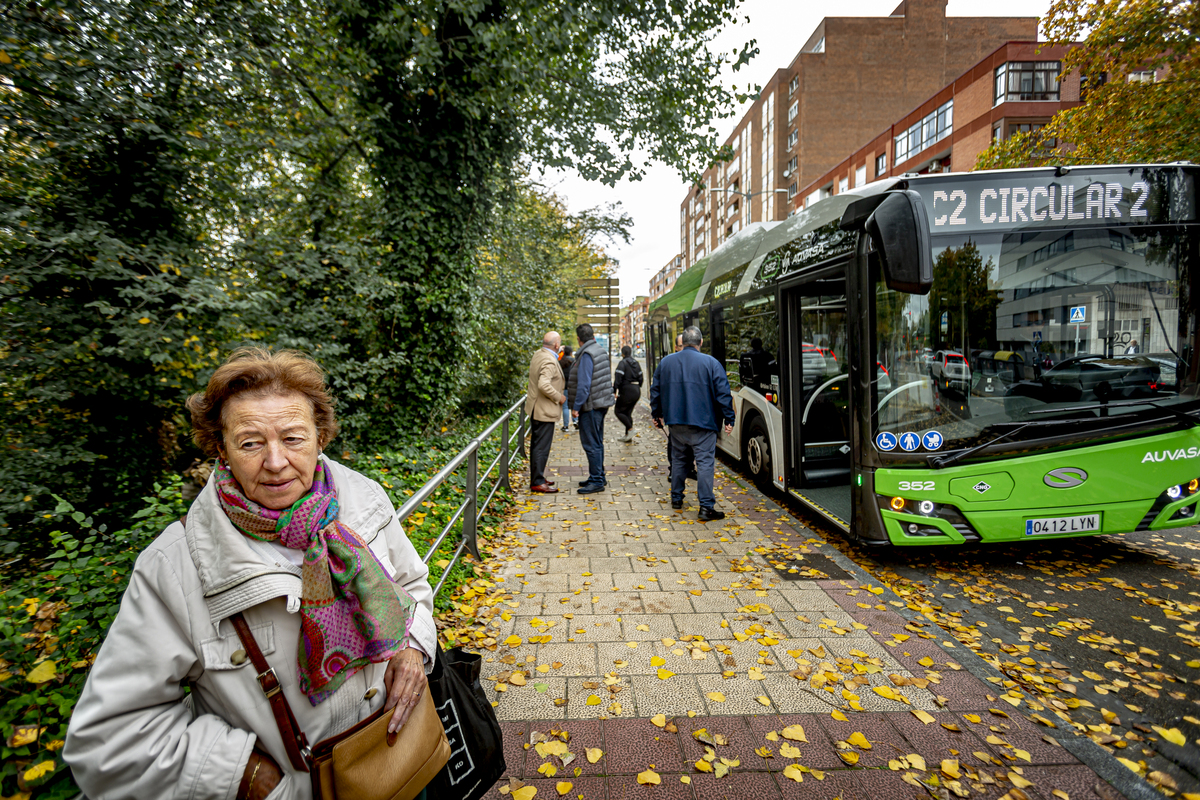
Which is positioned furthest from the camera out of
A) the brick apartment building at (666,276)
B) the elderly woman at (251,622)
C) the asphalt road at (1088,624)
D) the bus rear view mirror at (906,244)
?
the brick apartment building at (666,276)

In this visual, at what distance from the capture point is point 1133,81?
33.5 feet

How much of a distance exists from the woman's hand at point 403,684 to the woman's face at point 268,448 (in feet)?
1.70

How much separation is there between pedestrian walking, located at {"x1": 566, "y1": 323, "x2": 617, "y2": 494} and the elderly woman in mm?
Answer: 6044

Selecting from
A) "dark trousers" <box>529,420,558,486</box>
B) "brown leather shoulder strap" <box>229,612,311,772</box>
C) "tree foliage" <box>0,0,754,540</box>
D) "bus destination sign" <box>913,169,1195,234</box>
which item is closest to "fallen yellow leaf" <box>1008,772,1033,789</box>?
"brown leather shoulder strap" <box>229,612,311,772</box>

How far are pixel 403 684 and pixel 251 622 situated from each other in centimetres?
41

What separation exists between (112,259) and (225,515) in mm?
5086

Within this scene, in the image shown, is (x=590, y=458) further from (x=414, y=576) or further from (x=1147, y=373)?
(x=414, y=576)

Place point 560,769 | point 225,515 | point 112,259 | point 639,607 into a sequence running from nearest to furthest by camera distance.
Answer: point 225,515
point 560,769
point 639,607
point 112,259

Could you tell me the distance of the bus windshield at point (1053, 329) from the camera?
14.6ft

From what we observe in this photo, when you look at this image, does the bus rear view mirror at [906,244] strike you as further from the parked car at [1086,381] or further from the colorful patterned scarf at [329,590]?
the colorful patterned scarf at [329,590]

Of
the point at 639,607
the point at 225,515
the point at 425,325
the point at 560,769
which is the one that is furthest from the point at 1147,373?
the point at 425,325

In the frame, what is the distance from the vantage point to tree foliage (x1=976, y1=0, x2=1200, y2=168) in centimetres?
902

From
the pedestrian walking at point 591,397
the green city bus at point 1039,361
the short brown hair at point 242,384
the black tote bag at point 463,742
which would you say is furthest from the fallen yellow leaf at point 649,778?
the pedestrian walking at point 591,397

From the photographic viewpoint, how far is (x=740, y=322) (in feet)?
28.1
